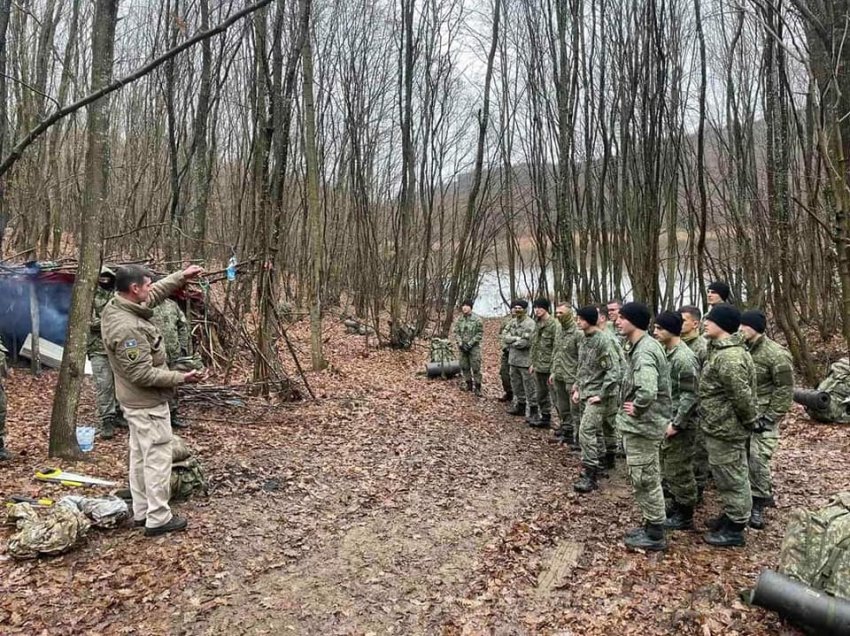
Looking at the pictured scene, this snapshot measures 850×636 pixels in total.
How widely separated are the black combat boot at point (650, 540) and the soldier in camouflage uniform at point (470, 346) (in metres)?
6.89

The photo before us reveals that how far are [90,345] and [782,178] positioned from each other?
11.7m

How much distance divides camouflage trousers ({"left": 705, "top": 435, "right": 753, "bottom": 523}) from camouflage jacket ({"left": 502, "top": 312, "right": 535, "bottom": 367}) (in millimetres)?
4843

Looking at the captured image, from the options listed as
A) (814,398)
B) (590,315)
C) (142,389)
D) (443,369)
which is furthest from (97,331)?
(814,398)

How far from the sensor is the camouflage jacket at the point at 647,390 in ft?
15.3

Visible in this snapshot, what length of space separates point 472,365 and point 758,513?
273 inches

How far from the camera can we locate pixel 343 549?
4.61 m

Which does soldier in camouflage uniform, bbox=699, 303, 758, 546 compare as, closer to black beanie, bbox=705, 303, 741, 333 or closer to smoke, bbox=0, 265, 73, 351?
black beanie, bbox=705, 303, 741, 333

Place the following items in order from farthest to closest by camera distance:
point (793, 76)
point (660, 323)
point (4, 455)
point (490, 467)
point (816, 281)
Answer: point (793, 76), point (816, 281), point (490, 467), point (4, 455), point (660, 323)

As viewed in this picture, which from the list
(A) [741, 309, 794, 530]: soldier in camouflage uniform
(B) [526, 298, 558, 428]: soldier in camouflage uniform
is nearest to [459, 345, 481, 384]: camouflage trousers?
(B) [526, 298, 558, 428]: soldier in camouflage uniform

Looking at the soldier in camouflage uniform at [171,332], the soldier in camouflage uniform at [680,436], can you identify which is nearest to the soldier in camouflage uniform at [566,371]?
the soldier in camouflage uniform at [680,436]

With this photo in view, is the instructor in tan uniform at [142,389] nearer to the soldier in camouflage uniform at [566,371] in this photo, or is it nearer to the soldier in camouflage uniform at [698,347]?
the soldier in camouflage uniform at [698,347]

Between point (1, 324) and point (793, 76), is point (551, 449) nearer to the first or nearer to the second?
point (1, 324)

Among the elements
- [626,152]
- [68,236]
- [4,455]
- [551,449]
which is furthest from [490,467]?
[68,236]

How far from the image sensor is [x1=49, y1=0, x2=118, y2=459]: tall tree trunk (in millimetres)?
5586
